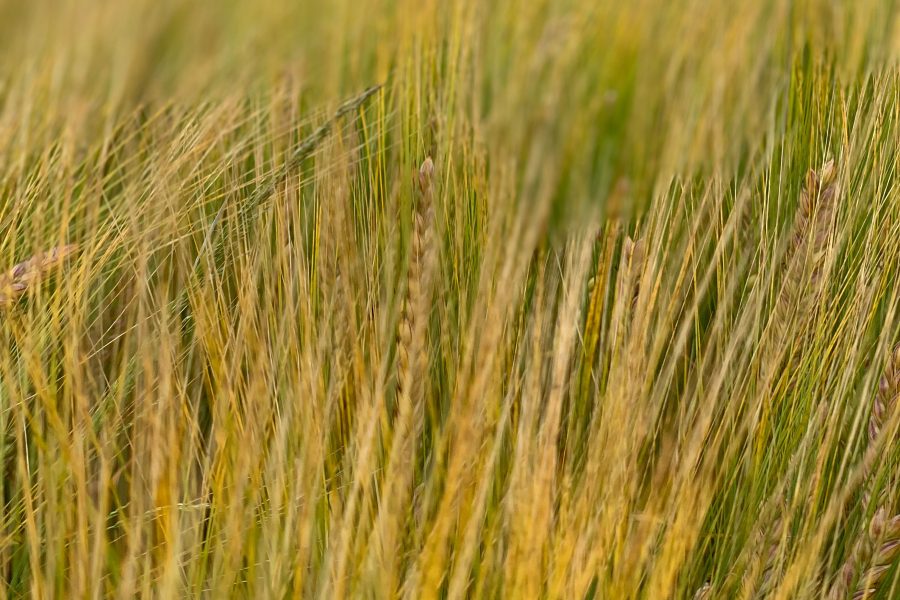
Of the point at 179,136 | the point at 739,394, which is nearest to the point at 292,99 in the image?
the point at 179,136

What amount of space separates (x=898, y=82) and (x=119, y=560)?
854 millimetres

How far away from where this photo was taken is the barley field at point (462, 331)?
0.78 metres

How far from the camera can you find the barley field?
78cm

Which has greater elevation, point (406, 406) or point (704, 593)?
point (406, 406)

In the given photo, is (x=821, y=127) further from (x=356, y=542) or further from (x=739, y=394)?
(x=356, y=542)

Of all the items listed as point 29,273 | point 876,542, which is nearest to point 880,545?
point 876,542

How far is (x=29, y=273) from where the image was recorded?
0.83 m

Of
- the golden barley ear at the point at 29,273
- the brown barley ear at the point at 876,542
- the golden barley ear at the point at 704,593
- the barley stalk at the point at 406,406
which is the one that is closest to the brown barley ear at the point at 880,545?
the brown barley ear at the point at 876,542

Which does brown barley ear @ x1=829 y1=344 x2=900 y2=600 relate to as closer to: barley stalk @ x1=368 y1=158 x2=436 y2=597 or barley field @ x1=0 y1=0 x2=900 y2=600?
barley field @ x1=0 y1=0 x2=900 y2=600

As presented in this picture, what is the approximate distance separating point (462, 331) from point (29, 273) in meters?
0.35

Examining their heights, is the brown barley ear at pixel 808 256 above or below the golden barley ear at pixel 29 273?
below

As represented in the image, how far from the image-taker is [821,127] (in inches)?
40.3

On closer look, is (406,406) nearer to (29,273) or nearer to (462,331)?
(462,331)

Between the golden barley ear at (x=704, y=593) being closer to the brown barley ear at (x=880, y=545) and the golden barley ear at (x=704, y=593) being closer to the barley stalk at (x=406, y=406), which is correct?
the brown barley ear at (x=880, y=545)
